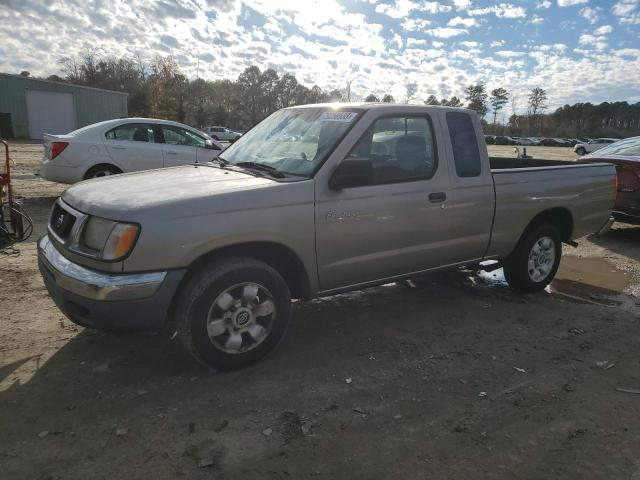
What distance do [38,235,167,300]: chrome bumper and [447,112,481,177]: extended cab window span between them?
281cm

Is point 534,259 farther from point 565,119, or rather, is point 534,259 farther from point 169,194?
point 565,119

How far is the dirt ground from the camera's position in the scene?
262 centimetres

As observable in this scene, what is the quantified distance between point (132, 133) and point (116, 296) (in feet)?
24.1

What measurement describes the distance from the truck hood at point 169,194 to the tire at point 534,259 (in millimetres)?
2976

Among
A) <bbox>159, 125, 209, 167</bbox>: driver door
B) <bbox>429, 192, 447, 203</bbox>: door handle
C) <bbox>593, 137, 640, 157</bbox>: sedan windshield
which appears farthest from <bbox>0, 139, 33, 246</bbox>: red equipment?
<bbox>593, 137, 640, 157</bbox>: sedan windshield

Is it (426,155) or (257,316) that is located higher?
(426,155)

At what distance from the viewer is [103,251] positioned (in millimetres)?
3035

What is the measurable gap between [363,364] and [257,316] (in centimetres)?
90

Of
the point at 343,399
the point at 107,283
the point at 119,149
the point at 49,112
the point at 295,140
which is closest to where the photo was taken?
the point at 107,283

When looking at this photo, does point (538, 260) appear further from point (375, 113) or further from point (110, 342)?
point (110, 342)

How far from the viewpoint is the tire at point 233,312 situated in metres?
3.21

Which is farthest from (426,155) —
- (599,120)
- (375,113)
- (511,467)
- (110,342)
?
(599,120)

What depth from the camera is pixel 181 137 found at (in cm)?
995

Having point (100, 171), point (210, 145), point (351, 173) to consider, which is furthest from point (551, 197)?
point (100, 171)
